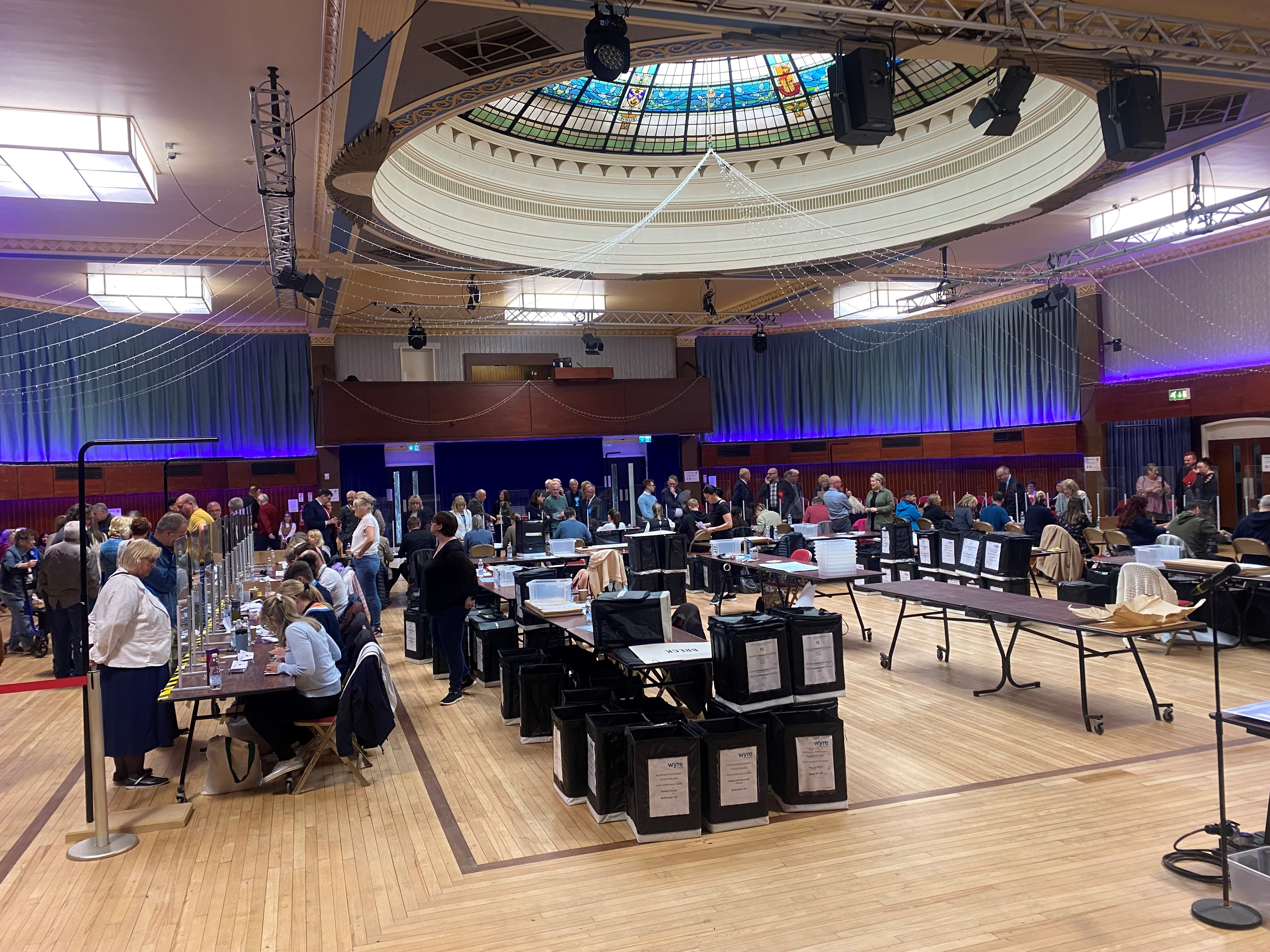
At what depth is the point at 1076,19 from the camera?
6.78 metres

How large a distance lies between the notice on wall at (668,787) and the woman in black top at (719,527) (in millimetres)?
6575

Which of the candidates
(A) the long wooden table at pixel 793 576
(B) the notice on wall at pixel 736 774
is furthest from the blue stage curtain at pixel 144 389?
(B) the notice on wall at pixel 736 774

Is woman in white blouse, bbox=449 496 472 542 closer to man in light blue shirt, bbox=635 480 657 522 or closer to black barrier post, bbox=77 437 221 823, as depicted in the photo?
man in light blue shirt, bbox=635 480 657 522

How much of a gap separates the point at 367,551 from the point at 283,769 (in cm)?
433

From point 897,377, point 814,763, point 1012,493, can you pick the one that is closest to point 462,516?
point 814,763

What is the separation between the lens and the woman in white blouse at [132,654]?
512 centimetres

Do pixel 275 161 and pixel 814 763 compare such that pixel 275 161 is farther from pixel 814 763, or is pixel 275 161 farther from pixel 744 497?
pixel 744 497

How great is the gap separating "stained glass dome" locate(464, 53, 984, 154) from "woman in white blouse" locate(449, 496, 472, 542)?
209 inches

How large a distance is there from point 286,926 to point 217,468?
14.7 metres

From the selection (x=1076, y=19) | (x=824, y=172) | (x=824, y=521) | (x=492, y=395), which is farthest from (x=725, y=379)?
(x=1076, y=19)

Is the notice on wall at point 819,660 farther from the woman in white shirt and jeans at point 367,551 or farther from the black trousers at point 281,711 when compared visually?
the woman in white shirt and jeans at point 367,551

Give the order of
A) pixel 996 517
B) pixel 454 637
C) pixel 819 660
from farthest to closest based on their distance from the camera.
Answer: pixel 996 517, pixel 454 637, pixel 819 660

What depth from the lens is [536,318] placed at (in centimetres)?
1784

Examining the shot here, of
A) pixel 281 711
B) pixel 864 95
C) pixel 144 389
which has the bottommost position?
pixel 281 711
